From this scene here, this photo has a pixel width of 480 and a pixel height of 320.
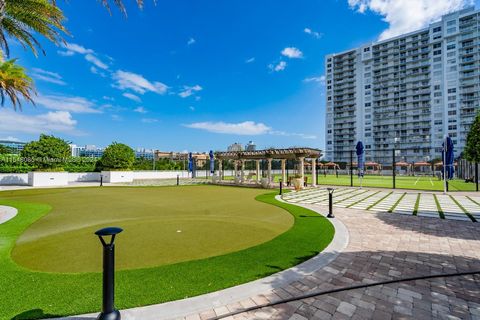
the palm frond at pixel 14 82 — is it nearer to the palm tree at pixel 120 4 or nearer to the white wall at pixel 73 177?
the palm tree at pixel 120 4

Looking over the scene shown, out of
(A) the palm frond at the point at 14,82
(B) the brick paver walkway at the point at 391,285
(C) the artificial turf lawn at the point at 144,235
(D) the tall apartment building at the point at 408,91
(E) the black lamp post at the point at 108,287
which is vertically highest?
(D) the tall apartment building at the point at 408,91

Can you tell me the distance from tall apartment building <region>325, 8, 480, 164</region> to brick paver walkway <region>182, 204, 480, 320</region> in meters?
64.2

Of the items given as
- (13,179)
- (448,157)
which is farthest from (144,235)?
(13,179)

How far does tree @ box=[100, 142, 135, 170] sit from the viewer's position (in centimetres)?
2586

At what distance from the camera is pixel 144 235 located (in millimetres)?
5945

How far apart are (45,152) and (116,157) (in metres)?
6.37

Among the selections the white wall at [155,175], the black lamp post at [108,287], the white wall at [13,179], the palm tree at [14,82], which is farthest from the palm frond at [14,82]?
the white wall at [155,175]

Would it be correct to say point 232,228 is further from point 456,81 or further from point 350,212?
point 456,81

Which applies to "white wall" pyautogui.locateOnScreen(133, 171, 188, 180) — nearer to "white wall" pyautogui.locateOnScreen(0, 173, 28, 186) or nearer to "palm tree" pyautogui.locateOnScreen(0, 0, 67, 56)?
"white wall" pyautogui.locateOnScreen(0, 173, 28, 186)

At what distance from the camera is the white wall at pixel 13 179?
2112 centimetres

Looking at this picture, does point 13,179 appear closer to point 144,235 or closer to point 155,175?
point 155,175

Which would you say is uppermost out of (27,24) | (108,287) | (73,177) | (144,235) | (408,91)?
(408,91)

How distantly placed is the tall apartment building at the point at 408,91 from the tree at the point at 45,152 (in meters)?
69.5

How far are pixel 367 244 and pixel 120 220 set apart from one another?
7.48m
